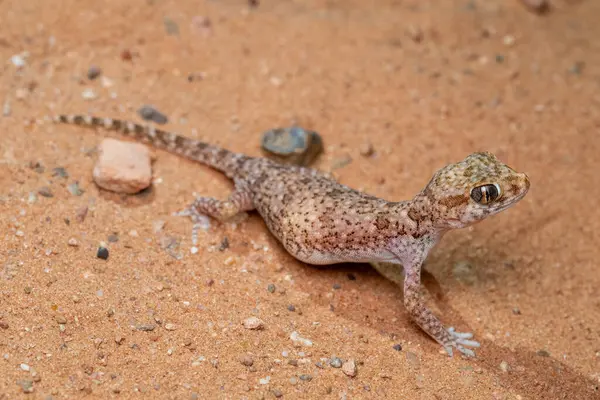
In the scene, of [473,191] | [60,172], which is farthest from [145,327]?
[473,191]

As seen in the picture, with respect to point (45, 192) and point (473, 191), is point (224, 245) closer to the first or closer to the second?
point (45, 192)

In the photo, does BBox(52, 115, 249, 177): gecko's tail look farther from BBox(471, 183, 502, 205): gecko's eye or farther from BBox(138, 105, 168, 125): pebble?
BBox(471, 183, 502, 205): gecko's eye

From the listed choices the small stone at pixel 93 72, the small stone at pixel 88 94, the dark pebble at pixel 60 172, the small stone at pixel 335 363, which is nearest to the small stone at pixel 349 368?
the small stone at pixel 335 363

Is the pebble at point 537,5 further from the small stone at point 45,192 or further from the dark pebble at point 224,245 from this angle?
the small stone at point 45,192

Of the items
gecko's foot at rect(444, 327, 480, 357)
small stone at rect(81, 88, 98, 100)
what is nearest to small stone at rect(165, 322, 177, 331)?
gecko's foot at rect(444, 327, 480, 357)

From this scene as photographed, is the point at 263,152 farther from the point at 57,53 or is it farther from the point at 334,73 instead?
the point at 57,53

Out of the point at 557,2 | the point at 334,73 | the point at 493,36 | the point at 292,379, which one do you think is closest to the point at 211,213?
the point at 292,379
